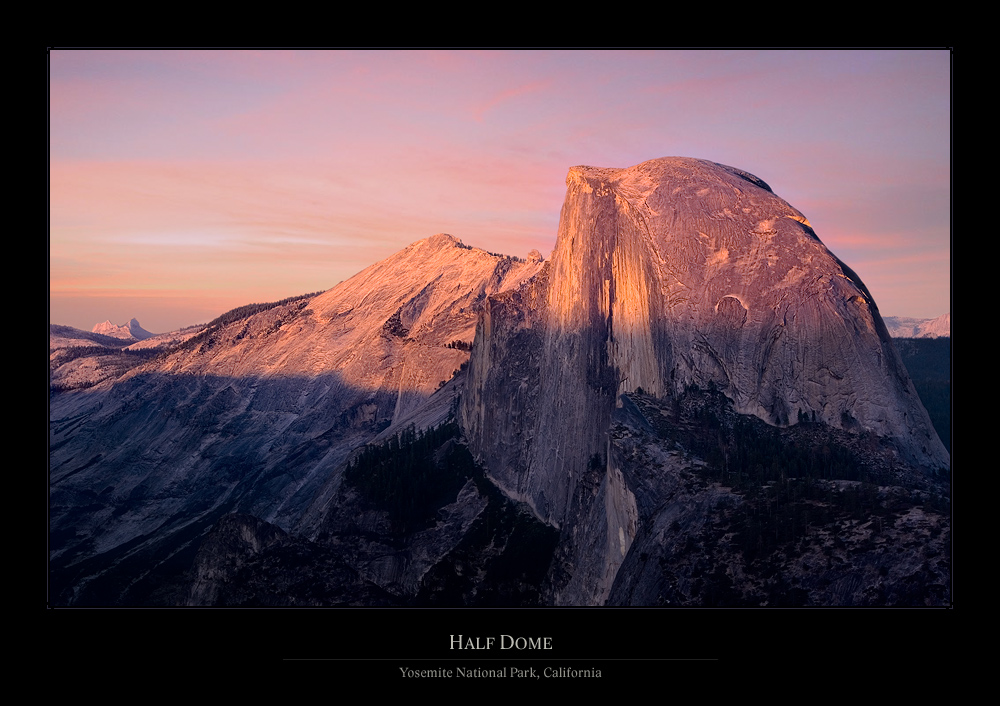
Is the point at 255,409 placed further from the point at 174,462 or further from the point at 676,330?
the point at 676,330

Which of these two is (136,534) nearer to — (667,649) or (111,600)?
(111,600)

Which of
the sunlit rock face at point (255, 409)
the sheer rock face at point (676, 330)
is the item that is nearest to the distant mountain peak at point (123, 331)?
the sunlit rock face at point (255, 409)

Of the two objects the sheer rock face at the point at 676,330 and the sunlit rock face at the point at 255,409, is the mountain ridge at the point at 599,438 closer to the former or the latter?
the sheer rock face at the point at 676,330

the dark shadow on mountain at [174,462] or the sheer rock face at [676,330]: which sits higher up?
the sheer rock face at [676,330]

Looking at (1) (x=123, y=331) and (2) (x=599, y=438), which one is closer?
(2) (x=599, y=438)

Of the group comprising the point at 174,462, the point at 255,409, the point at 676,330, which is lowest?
the point at 174,462

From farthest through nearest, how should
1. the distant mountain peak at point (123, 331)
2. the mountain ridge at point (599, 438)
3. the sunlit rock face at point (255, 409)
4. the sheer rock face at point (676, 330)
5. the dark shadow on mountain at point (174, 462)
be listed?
the distant mountain peak at point (123, 331)
the sunlit rock face at point (255, 409)
the dark shadow on mountain at point (174, 462)
the sheer rock face at point (676, 330)
the mountain ridge at point (599, 438)

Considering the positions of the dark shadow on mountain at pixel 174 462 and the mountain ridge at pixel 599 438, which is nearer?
the mountain ridge at pixel 599 438

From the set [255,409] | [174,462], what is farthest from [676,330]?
[255,409]
